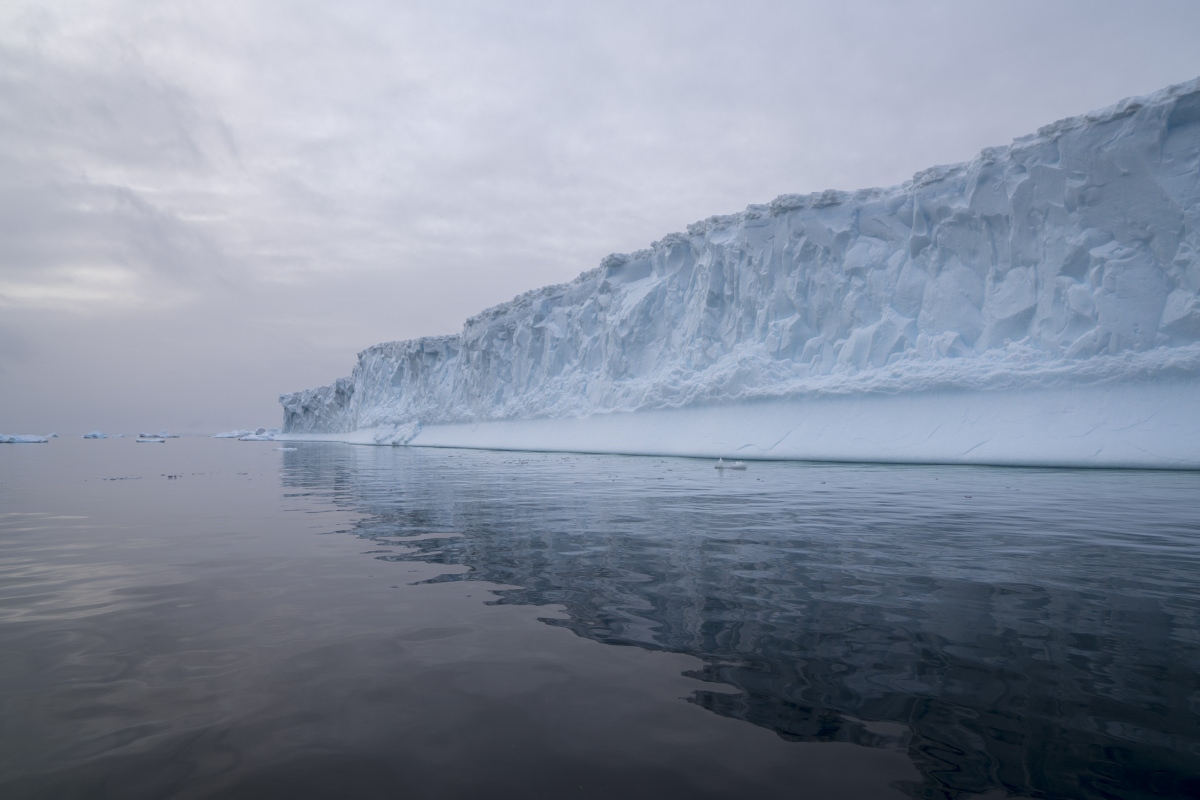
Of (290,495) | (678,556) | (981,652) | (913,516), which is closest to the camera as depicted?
(981,652)

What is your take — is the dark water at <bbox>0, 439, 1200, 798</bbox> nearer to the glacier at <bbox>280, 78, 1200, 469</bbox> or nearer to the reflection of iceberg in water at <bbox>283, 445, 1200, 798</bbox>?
the reflection of iceberg in water at <bbox>283, 445, 1200, 798</bbox>

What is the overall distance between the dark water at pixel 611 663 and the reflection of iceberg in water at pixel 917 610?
18mm

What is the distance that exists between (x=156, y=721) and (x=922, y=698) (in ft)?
9.49

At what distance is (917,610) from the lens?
3.34m

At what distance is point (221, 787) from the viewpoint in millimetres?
1800

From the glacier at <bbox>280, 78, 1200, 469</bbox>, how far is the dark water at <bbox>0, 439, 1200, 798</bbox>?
1068 cm

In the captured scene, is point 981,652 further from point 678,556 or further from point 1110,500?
point 1110,500

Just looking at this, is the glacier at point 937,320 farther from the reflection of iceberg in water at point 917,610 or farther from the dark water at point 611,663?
the dark water at point 611,663

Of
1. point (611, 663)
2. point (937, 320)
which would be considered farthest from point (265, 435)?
point (611, 663)

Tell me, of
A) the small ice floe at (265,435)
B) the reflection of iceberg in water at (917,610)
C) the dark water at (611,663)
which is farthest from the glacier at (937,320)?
the small ice floe at (265,435)

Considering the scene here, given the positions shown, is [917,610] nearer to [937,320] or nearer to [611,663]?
[611,663]

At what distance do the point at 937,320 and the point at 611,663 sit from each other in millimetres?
19071

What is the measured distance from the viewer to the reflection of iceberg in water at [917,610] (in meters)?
2.00

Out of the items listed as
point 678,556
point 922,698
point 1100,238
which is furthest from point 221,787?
point 1100,238
